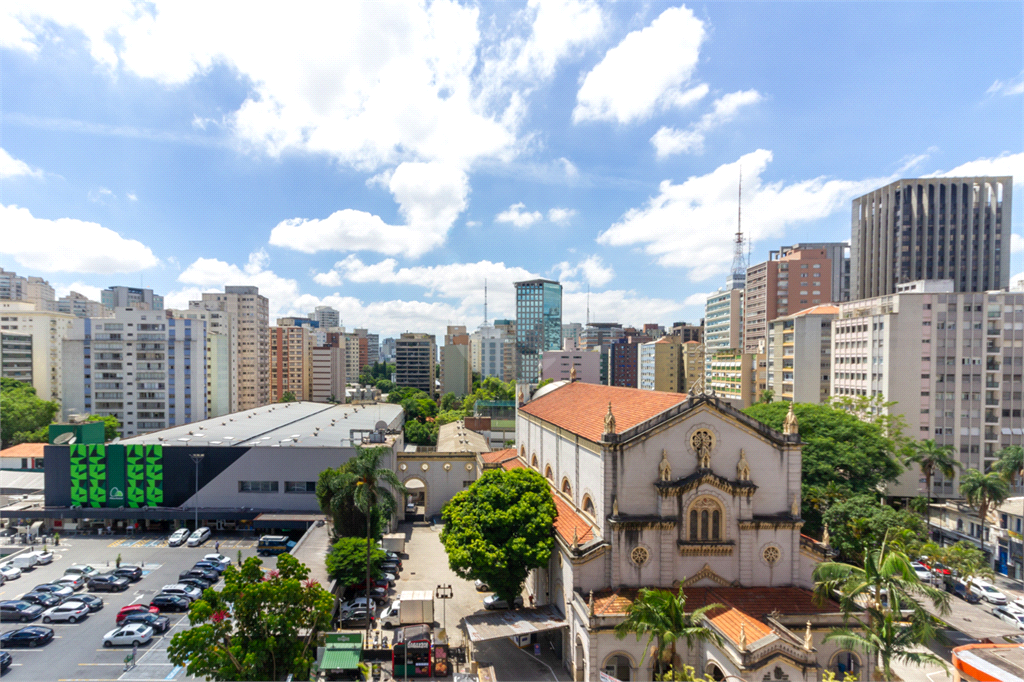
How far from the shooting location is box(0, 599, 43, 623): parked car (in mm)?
30578

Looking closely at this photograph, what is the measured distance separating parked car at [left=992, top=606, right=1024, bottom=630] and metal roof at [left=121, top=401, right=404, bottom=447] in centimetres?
5087

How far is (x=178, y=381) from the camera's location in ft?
268

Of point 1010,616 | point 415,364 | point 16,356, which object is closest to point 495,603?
point 1010,616

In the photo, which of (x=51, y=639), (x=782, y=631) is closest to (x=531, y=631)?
(x=782, y=631)

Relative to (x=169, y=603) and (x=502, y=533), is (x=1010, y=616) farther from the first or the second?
(x=169, y=603)

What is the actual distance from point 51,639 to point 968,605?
58.2 metres

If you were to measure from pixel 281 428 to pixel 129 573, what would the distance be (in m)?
24.1

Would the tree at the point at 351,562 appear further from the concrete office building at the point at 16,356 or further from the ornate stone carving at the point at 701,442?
the concrete office building at the point at 16,356

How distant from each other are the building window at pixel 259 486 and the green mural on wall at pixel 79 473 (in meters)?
14.2

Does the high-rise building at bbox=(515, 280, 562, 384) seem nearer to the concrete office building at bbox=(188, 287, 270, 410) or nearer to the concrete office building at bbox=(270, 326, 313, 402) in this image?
the concrete office building at bbox=(270, 326, 313, 402)

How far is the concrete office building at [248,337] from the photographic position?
108875 millimetres

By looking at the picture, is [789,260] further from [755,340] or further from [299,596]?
[299,596]

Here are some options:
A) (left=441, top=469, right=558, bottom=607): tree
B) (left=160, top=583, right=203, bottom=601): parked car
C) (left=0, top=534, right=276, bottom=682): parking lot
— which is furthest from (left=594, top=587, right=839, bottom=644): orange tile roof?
(left=160, top=583, right=203, bottom=601): parked car

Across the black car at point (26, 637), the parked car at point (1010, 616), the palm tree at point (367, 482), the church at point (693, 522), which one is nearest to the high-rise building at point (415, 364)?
the palm tree at point (367, 482)
